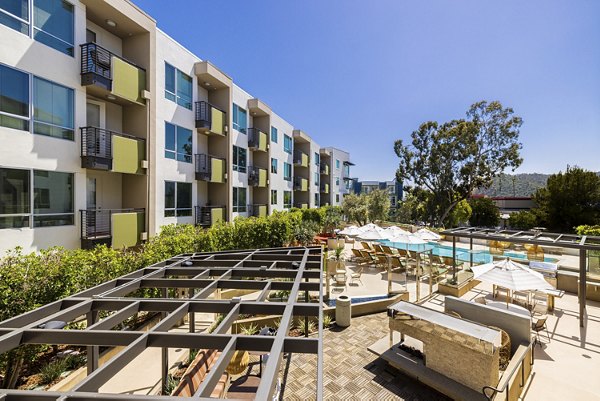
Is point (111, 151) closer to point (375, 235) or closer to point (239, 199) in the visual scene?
point (239, 199)

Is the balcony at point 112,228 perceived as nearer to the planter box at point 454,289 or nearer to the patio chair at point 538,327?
the planter box at point 454,289

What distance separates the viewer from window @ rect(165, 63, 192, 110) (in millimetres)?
14484

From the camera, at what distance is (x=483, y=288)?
42.6ft

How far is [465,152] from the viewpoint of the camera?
31.9 meters

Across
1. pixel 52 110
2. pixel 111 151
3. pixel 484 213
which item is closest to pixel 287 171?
pixel 111 151

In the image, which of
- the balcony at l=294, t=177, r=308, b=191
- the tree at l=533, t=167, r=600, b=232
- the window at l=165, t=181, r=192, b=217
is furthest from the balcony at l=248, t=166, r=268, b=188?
the tree at l=533, t=167, r=600, b=232

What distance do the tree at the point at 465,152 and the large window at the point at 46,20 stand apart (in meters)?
34.4

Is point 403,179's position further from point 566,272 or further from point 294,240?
point 566,272

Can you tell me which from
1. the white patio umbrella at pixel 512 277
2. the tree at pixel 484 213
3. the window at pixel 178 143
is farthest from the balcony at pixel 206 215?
the tree at pixel 484 213

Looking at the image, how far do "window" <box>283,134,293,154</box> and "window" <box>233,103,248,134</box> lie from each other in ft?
24.5

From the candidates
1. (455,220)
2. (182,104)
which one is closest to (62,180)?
(182,104)

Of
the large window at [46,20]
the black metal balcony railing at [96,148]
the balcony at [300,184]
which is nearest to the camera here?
the large window at [46,20]

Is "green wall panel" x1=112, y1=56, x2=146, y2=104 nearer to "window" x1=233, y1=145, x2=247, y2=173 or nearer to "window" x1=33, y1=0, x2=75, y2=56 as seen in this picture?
"window" x1=33, y1=0, x2=75, y2=56

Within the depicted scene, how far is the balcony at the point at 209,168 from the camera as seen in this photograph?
16.5 metres
